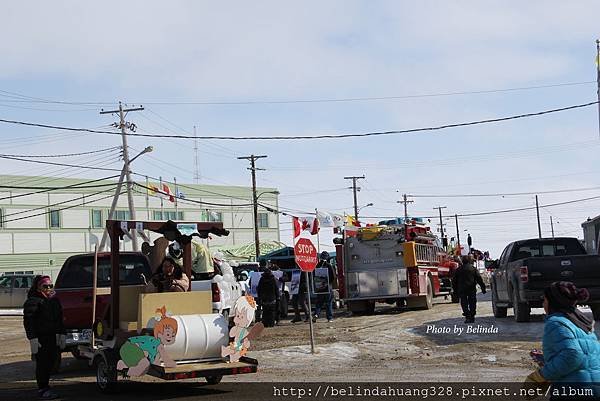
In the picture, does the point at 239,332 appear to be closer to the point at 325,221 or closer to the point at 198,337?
the point at 198,337

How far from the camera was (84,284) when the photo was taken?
15.3 meters

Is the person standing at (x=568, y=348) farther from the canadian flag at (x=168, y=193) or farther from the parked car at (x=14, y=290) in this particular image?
the canadian flag at (x=168, y=193)

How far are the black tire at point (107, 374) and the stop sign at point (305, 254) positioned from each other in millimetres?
5498

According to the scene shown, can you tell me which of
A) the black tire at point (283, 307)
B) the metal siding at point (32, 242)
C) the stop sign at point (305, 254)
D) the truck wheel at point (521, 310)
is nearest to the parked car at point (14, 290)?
the black tire at point (283, 307)

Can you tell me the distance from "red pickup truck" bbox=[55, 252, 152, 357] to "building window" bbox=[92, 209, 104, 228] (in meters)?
57.6

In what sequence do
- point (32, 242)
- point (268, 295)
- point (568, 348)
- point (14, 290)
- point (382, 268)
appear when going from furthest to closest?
point (32, 242)
point (14, 290)
point (382, 268)
point (268, 295)
point (568, 348)

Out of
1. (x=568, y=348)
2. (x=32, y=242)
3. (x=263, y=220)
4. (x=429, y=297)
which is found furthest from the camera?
(x=263, y=220)

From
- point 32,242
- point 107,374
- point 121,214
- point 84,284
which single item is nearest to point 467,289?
point 84,284

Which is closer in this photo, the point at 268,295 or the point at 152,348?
the point at 152,348

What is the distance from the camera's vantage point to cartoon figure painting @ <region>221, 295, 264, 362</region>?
11.5 meters

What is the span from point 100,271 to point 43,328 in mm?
3730

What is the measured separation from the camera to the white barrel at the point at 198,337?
36.4 ft

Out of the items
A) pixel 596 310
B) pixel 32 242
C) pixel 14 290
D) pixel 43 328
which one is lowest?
pixel 596 310

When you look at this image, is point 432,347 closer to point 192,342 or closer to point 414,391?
point 414,391
